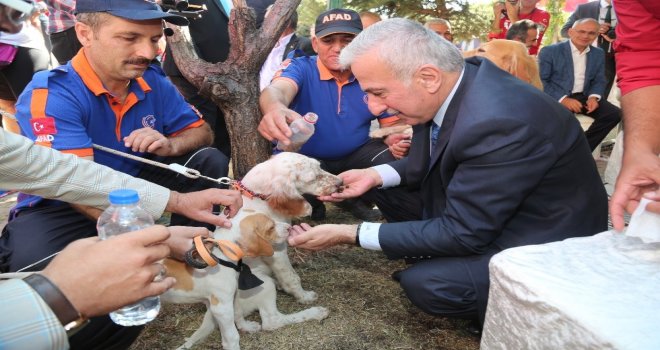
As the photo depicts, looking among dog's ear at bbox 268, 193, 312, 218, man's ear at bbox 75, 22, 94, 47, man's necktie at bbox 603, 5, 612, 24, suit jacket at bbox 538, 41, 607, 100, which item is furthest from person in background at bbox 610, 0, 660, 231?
man's necktie at bbox 603, 5, 612, 24

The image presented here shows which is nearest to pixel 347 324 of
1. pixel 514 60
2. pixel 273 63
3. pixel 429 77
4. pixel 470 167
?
pixel 470 167

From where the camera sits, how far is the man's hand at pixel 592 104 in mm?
6598

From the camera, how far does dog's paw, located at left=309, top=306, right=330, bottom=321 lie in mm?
2979

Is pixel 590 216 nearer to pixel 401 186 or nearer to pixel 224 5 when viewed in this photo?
pixel 401 186

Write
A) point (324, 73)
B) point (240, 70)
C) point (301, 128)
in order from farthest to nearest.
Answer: point (324, 73)
point (240, 70)
point (301, 128)

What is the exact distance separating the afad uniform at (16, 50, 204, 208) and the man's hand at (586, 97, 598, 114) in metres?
5.93

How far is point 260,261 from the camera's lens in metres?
3.10

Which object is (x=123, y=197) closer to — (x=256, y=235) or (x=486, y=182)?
(x=256, y=235)

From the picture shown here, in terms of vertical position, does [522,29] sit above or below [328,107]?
above

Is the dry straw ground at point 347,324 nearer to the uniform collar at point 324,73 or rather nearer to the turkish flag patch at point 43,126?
the turkish flag patch at point 43,126

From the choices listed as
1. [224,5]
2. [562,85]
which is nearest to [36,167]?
[224,5]

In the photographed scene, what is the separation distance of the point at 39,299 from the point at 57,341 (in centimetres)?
13

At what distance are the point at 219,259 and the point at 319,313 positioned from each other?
949mm

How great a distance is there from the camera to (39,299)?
130 cm
